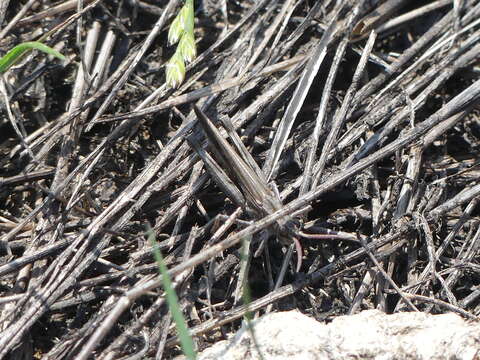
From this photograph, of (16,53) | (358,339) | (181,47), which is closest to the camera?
(358,339)

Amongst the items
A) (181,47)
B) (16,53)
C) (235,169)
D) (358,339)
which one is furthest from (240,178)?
(16,53)

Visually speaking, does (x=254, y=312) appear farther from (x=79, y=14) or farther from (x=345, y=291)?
(x=79, y=14)

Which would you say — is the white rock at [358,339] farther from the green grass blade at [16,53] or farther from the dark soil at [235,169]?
the green grass blade at [16,53]

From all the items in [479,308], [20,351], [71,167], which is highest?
[71,167]

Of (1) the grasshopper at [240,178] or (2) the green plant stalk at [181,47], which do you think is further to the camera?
(2) the green plant stalk at [181,47]

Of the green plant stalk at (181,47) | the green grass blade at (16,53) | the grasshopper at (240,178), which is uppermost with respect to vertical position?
the green grass blade at (16,53)

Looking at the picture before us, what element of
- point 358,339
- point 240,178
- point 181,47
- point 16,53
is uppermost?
point 16,53

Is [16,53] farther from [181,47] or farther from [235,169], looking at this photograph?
[235,169]

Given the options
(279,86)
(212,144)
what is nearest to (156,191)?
(212,144)

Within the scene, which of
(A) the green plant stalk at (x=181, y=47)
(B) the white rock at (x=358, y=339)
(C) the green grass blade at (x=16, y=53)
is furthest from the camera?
(A) the green plant stalk at (x=181, y=47)

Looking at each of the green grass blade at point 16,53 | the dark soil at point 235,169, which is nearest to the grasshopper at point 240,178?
the dark soil at point 235,169

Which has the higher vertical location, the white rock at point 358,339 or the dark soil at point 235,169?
the dark soil at point 235,169
